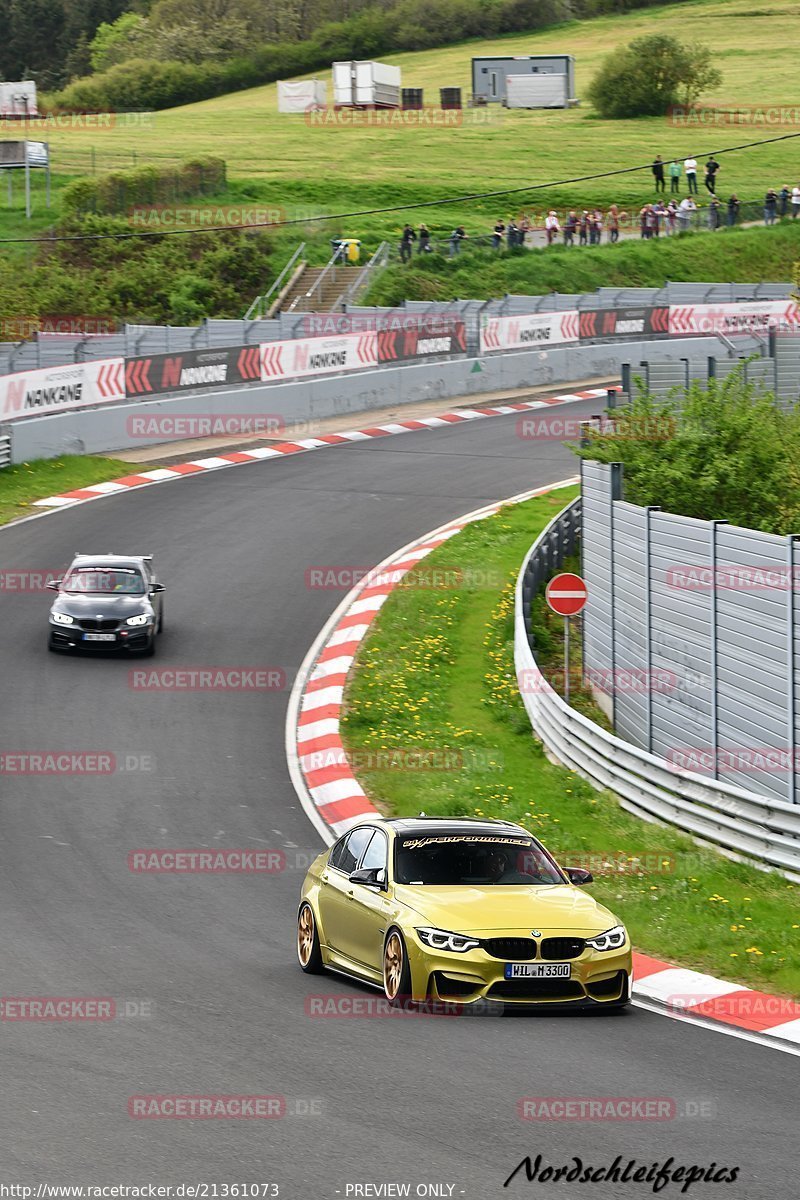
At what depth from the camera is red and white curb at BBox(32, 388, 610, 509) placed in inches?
1331

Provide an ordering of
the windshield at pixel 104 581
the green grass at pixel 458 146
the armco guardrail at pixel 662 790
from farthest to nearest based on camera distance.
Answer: the green grass at pixel 458 146
the windshield at pixel 104 581
the armco guardrail at pixel 662 790

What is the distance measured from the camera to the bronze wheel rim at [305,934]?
12500 millimetres

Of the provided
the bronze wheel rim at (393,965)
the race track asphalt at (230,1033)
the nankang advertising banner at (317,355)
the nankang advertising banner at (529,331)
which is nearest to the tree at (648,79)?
the nankang advertising banner at (529,331)

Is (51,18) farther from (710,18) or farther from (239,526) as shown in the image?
(239,526)

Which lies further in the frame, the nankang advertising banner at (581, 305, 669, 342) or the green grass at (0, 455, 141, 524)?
the nankang advertising banner at (581, 305, 669, 342)

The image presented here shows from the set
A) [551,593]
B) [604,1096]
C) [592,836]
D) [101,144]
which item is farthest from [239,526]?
[101,144]

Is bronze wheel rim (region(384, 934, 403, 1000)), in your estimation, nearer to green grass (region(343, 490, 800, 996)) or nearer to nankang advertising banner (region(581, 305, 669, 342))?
green grass (region(343, 490, 800, 996))

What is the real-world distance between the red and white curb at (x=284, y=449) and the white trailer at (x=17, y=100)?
54.5 m

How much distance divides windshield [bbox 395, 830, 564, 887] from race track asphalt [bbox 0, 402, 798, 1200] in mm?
944

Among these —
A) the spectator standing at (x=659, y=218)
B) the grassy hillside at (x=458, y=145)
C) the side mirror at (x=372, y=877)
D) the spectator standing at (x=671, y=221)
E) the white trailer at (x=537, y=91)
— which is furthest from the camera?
the white trailer at (x=537, y=91)

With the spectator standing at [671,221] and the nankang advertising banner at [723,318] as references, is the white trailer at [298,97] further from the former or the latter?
the nankang advertising banner at [723,318]

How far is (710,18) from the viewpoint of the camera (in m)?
135

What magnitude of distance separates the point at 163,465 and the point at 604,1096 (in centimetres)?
2864

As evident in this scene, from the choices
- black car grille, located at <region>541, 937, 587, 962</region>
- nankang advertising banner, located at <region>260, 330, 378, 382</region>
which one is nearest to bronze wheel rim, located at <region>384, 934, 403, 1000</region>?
black car grille, located at <region>541, 937, 587, 962</region>
